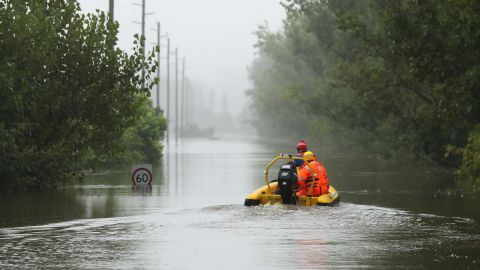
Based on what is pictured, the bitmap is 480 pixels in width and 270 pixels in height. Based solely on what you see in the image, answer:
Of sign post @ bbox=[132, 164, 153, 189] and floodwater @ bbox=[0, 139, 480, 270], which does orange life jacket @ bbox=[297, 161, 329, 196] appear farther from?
sign post @ bbox=[132, 164, 153, 189]

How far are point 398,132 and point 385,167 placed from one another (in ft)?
15.6

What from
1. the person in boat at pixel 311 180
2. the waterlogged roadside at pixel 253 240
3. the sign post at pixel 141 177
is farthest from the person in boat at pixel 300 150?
the sign post at pixel 141 177

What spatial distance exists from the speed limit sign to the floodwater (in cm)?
42

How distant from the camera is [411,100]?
133 ft

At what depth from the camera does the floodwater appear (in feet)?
48.0

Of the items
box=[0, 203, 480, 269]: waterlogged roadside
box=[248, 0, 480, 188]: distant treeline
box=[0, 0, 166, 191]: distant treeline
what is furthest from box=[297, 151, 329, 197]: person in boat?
box=[0, 0, 166, 191]: distant treeline

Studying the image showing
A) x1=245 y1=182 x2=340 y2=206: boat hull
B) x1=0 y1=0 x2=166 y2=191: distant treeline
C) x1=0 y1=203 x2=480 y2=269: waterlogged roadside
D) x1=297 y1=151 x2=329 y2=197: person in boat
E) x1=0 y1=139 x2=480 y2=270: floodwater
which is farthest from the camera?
x1=0 y1=0 x2=166 y2=191: distant treeline

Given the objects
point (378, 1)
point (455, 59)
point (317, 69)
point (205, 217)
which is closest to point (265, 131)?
point (317, 69)

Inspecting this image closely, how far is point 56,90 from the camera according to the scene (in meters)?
29.2

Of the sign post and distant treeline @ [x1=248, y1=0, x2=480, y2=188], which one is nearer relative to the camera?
distant treeline @ [x1=248, y1=0, x2=480, y2=188]

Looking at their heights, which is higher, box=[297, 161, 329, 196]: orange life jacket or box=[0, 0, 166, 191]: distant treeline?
box=[0, 0, 166, 191]: distant treeline

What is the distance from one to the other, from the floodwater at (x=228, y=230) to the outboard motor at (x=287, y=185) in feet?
1.63

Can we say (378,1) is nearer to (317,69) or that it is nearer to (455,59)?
(455,59)

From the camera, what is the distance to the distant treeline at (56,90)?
27641mm
